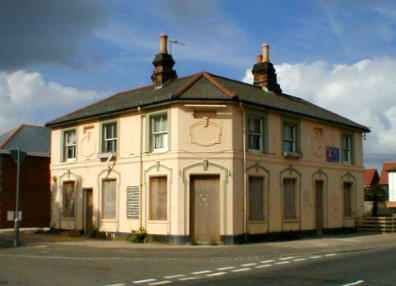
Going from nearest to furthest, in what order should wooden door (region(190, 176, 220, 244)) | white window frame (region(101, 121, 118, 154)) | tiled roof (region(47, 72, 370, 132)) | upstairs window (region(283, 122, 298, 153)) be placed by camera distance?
wooden door (region(190, 176, 220, 244)) → tiled roof (region(47, 72, 370, 132)) → white window frame (region(101, 121, 118, 154)) → upstairs window (region(283, 122, 298, 153))

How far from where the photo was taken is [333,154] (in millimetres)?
29219

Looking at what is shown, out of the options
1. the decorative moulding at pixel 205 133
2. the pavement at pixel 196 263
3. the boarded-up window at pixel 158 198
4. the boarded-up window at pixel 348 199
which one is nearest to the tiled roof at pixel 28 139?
the pavement at pixel 196 263

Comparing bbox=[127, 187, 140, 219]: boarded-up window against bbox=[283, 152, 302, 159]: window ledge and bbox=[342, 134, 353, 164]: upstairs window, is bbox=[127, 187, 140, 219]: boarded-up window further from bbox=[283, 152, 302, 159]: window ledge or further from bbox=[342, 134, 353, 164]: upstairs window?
bbox=[342, 134, 353, 164]: upstairs window

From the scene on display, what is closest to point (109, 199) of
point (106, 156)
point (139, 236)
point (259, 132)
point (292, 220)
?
point (106, 156)

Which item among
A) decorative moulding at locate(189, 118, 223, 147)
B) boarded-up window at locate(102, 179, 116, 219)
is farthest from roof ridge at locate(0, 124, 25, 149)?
decorative moulding at locate(189, 118, 223, 147)

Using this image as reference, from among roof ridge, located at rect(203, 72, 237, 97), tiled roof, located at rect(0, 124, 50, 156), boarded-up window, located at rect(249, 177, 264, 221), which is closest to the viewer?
roof ridge, located at rect(203, 72, 237, 97)

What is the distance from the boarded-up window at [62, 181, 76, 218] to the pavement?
15.1 ft

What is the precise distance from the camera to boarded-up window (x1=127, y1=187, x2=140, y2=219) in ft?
79.9

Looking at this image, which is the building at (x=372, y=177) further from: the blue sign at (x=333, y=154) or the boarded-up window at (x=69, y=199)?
the boarded-up window at (x=69, y=199)

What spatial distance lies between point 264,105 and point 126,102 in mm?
6376

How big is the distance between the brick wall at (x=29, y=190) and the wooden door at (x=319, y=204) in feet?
50.5

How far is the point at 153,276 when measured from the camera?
43.3ft

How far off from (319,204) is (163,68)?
394 inches

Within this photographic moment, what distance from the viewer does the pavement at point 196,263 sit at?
1246 centimetres
